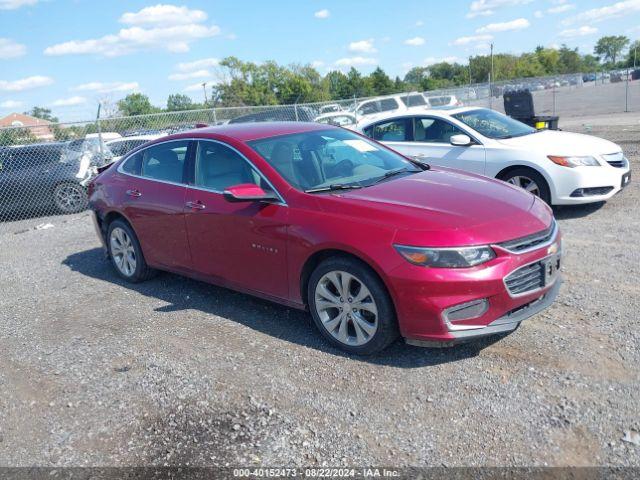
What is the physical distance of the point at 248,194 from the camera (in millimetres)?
4398

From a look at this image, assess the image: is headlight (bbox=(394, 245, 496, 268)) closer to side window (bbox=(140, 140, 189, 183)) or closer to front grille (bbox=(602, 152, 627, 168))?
side window (bbox=(140, 140, 189, 183))

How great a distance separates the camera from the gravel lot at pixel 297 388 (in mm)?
3137

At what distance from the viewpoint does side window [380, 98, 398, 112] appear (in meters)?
19.7

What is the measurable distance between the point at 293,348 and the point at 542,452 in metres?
1.96

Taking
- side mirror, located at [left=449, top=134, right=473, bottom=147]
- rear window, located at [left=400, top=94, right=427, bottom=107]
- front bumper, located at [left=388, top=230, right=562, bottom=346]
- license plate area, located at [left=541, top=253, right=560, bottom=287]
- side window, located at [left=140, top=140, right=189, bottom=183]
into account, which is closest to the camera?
front bumper, located at [left=388, top=230, right=562, bottom=346]

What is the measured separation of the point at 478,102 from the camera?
1228 inches

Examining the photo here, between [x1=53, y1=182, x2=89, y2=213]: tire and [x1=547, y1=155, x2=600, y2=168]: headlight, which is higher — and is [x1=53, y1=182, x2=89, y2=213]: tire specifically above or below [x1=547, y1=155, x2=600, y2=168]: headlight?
below

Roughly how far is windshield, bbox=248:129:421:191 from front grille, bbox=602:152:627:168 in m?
3.76

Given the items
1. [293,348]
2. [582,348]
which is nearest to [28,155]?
[293,348]

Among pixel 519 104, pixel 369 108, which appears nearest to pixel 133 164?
pixel 519 104

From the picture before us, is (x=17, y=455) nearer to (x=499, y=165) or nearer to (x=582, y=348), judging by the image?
(x=582, y=348)

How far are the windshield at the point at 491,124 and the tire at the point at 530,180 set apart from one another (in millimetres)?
693

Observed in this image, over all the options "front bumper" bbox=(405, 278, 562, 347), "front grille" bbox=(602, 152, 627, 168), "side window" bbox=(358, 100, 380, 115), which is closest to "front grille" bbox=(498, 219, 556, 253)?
"front bumper" bbox=(405, 278, 562, 347)

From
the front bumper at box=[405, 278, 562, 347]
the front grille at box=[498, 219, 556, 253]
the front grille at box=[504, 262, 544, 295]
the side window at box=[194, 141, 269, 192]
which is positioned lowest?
the front bumper at box=[405, 278, 562, 347]
